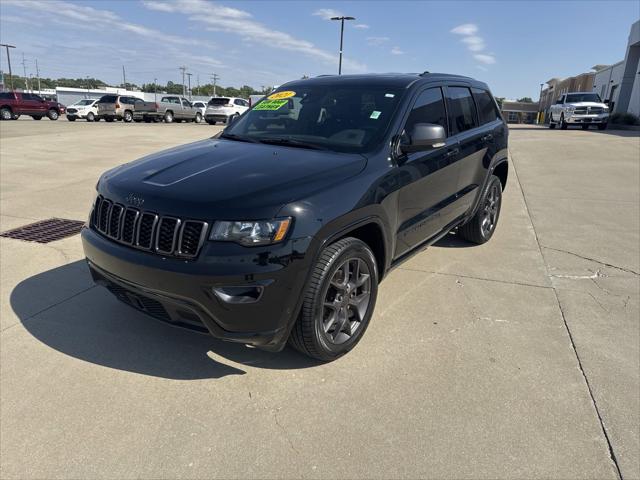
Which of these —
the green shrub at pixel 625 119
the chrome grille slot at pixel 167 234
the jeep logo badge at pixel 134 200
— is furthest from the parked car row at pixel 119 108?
the chrome grille slot at pixel 167 234

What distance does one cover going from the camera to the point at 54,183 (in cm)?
817

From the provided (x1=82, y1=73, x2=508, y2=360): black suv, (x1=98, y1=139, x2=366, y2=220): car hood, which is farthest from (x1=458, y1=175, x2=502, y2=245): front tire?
(x1=98, y1=139, x2=366, y2=220): car hood

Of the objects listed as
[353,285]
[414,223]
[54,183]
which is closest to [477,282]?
[414,223]

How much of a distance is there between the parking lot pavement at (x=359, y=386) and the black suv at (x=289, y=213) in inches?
16.6

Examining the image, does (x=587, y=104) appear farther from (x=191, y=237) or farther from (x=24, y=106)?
(x=24, y=106)

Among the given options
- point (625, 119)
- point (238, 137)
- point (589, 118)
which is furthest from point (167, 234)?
point (625, 119)

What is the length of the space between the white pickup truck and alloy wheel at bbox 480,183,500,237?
20.7 metres

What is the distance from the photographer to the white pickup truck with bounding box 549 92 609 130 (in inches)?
882

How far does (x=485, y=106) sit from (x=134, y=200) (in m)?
4.14

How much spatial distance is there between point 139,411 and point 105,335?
0.94 metres

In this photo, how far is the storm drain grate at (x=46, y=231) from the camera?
5.25 metres

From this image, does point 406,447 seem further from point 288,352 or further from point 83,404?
point 83,404

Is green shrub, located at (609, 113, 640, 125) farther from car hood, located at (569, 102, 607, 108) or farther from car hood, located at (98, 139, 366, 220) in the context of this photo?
car hood, located at (98, 139, 366, 220)

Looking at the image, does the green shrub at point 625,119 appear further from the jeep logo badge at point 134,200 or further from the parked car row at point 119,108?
the jeep logo badge at point 134,200
